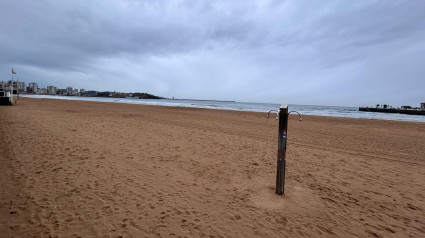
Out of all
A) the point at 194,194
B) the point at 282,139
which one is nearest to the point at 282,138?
the point at 282,139

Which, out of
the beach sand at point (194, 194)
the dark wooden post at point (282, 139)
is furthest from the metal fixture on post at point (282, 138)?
the beach sand at point (194, 194)

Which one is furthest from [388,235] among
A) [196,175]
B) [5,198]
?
[5,198]

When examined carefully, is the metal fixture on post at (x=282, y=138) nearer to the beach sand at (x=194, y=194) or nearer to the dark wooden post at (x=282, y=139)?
the dark wooden post at (x=282, y=139)

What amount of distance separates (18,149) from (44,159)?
5.39ft

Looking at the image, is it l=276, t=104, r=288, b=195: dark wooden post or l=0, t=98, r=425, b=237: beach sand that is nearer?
l=0, t=98, r=425, b=237: beach sand

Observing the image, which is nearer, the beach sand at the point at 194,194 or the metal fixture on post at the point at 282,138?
the beach sand at the point at 194,194

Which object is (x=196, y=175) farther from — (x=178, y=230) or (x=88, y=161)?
(x=88, y=161)

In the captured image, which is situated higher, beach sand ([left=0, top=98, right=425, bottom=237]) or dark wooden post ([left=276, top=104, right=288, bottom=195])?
dark wooden post ([left=276, top=104, right=288, bottom=195])

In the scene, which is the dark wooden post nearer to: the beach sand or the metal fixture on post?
the metal fixture on post

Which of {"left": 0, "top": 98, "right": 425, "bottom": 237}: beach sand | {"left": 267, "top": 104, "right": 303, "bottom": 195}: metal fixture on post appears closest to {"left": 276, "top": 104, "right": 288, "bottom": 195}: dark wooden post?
{"left": 267, "top": 104, "right": 303, "bottom": 195}: metal fixture on post

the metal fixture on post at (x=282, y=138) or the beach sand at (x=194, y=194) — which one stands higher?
the metal fixture on post at (x=282, y=138)

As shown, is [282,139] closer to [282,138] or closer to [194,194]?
[282,138]

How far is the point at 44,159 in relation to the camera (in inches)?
221

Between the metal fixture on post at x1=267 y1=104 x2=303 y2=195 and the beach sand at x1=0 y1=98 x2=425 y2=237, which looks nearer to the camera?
the beach sand at x1=0 y1=98 x2=425 y2=237
